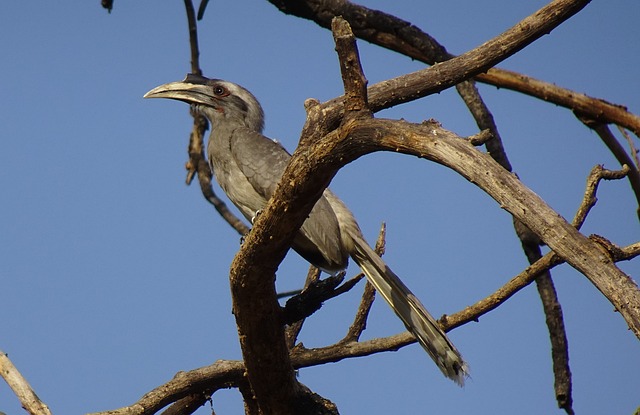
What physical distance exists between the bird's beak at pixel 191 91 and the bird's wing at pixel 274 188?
0.59 meters

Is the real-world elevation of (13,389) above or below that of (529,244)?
below

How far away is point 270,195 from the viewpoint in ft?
21.2

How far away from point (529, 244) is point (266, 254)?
3.83 meters

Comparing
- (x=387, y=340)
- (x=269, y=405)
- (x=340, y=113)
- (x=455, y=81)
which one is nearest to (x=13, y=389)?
(x=269, y=405)

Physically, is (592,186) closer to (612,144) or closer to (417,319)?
(417,319)

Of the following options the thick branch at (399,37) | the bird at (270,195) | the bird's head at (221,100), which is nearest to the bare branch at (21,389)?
the bird at (270,195)

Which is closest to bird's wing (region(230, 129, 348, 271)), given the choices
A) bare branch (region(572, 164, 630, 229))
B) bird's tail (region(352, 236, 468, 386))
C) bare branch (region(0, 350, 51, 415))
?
bird's tail (region(352, 236, 468, 386))

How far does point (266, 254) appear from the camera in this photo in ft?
15.5

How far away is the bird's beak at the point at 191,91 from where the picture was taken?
736 cm

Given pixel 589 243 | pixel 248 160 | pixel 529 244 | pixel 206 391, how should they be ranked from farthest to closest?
pixel 529 244
pixel 248 160
pixel 206 391
pixel 589 243

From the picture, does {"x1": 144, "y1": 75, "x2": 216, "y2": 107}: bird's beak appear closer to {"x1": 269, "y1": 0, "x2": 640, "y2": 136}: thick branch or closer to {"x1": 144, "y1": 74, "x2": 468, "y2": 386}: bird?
{"x1": 144, "y1": 74, "x2": 468, "y2": 386}: bird

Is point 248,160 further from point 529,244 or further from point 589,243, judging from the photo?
point 589,243

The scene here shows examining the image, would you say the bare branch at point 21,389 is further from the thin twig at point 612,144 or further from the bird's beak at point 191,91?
the thin twig at point 612,144

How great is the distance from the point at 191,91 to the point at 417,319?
3.17 metres
